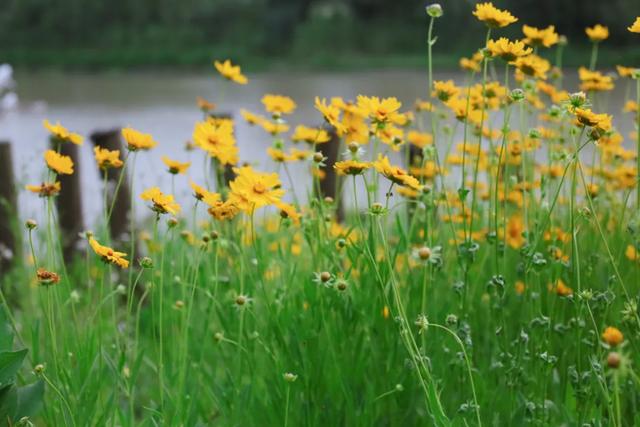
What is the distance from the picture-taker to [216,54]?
2228cm

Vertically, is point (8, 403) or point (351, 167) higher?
point (351, 167)

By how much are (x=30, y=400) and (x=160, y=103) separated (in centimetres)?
1133

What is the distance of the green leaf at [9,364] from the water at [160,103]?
3381 mm

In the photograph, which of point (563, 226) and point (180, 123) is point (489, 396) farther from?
point (180, 123)

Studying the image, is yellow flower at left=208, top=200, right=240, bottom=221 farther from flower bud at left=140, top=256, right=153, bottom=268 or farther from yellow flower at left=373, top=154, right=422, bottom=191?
yellow flower at left=373, top=154, right=422, bottom=191

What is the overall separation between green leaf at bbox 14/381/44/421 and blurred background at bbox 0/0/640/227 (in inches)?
156

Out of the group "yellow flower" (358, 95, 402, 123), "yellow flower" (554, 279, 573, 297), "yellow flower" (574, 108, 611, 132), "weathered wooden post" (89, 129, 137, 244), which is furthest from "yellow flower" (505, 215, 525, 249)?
"weathered wooden post" (89, 129, 137, 244)

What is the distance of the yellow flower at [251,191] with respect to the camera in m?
1.55

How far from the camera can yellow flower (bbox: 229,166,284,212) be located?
61.0 inches

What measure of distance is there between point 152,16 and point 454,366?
84.3ft

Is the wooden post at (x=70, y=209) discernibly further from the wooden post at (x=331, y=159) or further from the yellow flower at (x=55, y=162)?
the yellow flower at (x=55, y=162)

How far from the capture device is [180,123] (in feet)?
34.3

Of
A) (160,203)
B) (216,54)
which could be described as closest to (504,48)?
(160,203)

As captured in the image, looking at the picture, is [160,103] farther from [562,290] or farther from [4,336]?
[4,336]
